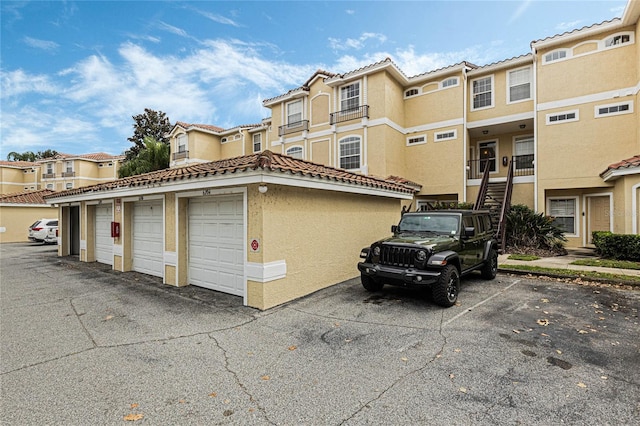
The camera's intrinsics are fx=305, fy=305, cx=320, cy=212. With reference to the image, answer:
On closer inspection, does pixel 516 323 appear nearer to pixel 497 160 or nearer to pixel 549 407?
pixel 549 407

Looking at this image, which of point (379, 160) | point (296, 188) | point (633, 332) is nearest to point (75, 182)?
point (379, 160)

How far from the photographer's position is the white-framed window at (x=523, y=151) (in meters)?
16.2

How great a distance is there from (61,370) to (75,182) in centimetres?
4480

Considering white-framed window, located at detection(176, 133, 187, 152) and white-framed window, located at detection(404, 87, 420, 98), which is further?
white-framed window, located at detection(176, 133, 187, 152)

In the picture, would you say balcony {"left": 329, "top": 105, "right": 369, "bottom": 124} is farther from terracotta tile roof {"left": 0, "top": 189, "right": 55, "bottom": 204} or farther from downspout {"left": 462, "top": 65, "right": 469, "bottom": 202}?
terracotta tile roof {"left": 0, "top": 189, "right": 55, "bottom": 204}

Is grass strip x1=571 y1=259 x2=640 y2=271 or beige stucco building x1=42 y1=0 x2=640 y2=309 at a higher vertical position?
beige stucco building x1=42 y1=0 x2=640 y2=309

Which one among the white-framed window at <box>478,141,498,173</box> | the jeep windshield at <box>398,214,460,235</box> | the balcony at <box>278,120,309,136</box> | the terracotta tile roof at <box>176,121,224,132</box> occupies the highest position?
the terracotta tile roof at <box>176,121,224,132</box>

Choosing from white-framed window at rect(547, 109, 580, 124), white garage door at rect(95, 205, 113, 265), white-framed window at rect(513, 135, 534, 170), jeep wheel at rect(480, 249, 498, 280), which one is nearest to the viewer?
jeep wheel at rect(480, 249, 498, 280)

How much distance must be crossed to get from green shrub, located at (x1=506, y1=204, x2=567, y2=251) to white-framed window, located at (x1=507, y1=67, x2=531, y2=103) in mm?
5874

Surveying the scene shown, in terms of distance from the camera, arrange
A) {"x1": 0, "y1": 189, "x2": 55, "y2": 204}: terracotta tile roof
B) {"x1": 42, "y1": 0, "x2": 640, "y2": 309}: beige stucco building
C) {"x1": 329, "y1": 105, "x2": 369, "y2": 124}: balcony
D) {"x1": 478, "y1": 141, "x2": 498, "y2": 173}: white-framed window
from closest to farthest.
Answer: {"x1": 42, "y1": 0, "x2": 640, "y2": 309}: beige stucco building < {"x1": 329, "y1": 105, "x2": 369, "y2": 124}: balcony < {"x1": 478, "y1": 141, "x2": 498, "y2": 173}: white-framed window < {"x1": 0, "y1": 189, "x2": 55, "y2": 204}: terracotta tile roof

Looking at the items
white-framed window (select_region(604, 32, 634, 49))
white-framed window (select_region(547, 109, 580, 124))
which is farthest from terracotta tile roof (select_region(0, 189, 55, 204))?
white-framed window (select_region(604, 32, 634, 49))

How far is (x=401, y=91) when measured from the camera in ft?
57.9

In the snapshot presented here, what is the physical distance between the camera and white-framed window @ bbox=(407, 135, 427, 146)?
17.1 m

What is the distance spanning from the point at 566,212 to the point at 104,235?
817 inches
